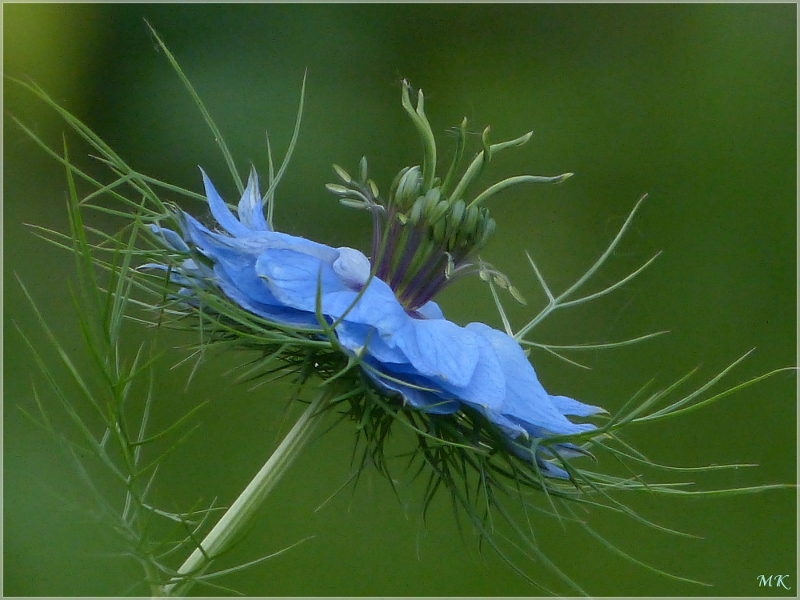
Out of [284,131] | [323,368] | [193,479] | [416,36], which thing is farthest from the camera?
[416,36]

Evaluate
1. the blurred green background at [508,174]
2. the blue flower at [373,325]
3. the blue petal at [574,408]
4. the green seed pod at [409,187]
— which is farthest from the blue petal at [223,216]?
the blurred green background at [508,174]

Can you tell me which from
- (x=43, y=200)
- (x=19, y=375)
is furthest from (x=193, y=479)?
(x=43, y=200)

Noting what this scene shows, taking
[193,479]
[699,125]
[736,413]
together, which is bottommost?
[736,413]

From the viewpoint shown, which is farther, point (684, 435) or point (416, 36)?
point (416, 36)

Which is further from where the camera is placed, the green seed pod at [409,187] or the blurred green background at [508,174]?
the blurred green background at [508,174]

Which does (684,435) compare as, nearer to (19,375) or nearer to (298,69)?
(298,69)

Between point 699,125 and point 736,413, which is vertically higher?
point 699,125

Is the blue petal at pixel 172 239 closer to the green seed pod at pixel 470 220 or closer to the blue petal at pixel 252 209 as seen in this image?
the blue petal at pixel 252 209
